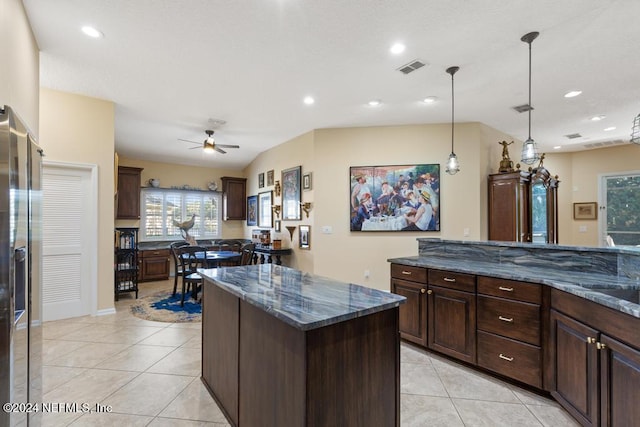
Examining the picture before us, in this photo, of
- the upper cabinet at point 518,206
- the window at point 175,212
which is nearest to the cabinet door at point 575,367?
the upper cabinet at point 518,206

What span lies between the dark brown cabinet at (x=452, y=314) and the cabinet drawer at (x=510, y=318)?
9 cm

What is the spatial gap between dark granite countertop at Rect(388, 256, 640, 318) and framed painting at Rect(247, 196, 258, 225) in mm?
4948

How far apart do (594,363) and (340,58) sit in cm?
307

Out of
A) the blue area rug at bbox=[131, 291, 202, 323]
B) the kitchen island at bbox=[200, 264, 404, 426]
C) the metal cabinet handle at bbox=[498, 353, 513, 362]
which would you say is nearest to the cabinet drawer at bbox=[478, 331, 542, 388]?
the metal cabinet handle at bbox=[498, 353, 513, 362]

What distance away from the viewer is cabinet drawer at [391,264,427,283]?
3088 mm

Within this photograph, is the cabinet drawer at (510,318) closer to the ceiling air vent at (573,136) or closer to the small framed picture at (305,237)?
the small framed picture at (305,237)

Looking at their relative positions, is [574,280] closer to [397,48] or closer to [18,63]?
[397,48]

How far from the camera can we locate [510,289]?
246 cm

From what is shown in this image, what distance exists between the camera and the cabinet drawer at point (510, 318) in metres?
2.33

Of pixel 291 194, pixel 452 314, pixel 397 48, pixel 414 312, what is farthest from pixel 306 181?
pixel 452 314

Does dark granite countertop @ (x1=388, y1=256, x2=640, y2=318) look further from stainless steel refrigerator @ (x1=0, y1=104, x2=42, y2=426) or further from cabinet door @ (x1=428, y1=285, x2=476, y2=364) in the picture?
stainless steel refrigerator @ (x1=0, y1=104, x2=42, y2=426)

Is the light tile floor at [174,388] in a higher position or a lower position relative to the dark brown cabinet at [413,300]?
lower

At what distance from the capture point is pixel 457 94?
385cm

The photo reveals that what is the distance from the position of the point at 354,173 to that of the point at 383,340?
383cm
